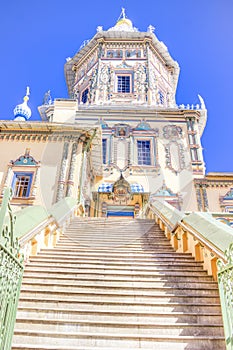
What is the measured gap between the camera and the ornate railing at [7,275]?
2855 millimetres

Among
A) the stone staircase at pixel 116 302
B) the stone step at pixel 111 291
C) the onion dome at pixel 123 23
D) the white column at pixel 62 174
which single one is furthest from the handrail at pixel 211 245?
the onion dome at pixel 123 23

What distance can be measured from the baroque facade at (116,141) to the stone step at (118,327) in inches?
282

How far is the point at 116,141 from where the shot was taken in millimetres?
20375

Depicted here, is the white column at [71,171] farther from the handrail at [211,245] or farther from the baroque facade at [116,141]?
the handrail at [211,245]

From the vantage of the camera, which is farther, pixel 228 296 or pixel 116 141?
pixel 116 141

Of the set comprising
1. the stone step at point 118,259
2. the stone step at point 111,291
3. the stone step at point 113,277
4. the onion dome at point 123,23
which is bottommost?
the stone step at point 111,291

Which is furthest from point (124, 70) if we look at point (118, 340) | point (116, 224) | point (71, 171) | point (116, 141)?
point (118, 340)

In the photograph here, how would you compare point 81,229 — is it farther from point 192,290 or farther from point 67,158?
point 67,158

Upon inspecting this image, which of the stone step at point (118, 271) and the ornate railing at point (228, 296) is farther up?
the stone step at point (118, 271)

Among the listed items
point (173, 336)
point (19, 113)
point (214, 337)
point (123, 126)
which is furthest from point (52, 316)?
point (19, 113)

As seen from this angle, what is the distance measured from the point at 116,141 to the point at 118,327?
1692 centimetres

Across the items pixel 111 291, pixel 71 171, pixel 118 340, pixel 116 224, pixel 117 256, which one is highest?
pixel 71 171

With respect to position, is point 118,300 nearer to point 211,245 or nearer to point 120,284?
point 120,284

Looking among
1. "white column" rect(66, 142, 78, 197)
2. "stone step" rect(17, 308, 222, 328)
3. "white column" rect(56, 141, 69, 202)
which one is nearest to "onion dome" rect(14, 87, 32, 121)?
"white column" rect(56, 141, 69, 202)
